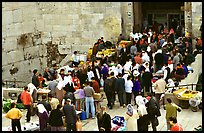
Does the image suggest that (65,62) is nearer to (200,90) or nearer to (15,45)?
(15,45)

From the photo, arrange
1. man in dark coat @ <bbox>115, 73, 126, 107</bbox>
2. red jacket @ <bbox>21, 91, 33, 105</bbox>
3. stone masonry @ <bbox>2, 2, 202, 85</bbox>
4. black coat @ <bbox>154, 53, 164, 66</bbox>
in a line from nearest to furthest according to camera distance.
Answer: red jacket @ <bbox>21, 91, 33, 105</bbox>, man in dark coat @ <bbox>115, 73, 126, 107</bbox>, black coat @ <bbox>154, 53, 164, 66</bbox>, stone masonry @ <bbox>2, 2, 202, 85</bbox>

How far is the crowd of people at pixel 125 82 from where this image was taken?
2109cm

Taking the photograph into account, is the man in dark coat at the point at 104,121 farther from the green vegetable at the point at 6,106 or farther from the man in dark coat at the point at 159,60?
the man in dark coat at the point at 159,60

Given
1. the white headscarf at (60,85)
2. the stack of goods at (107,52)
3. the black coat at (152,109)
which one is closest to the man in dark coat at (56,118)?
A: the black coat at (152,109)

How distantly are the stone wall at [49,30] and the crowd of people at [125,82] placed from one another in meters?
3.33

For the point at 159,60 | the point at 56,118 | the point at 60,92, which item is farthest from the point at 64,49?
the point at 56,118

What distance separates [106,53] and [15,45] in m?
6.14

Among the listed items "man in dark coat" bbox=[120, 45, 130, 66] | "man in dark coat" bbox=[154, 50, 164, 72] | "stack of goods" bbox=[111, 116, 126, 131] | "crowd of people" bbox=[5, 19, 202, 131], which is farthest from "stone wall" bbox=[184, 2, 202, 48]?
"stack of goods" bbox=[111, 116, 126, 131]

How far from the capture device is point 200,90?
25.3m

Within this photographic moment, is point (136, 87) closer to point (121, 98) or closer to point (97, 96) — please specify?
point (121, 98)

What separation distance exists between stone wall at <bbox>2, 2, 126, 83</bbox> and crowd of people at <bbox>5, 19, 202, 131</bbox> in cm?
333

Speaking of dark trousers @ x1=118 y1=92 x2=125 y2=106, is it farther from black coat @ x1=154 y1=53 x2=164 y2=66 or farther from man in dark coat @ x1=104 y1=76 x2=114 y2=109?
black coat @ x1=154 y1=53 x2=164 y2=66

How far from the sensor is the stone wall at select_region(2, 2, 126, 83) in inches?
1374

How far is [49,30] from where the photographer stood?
3666cm
